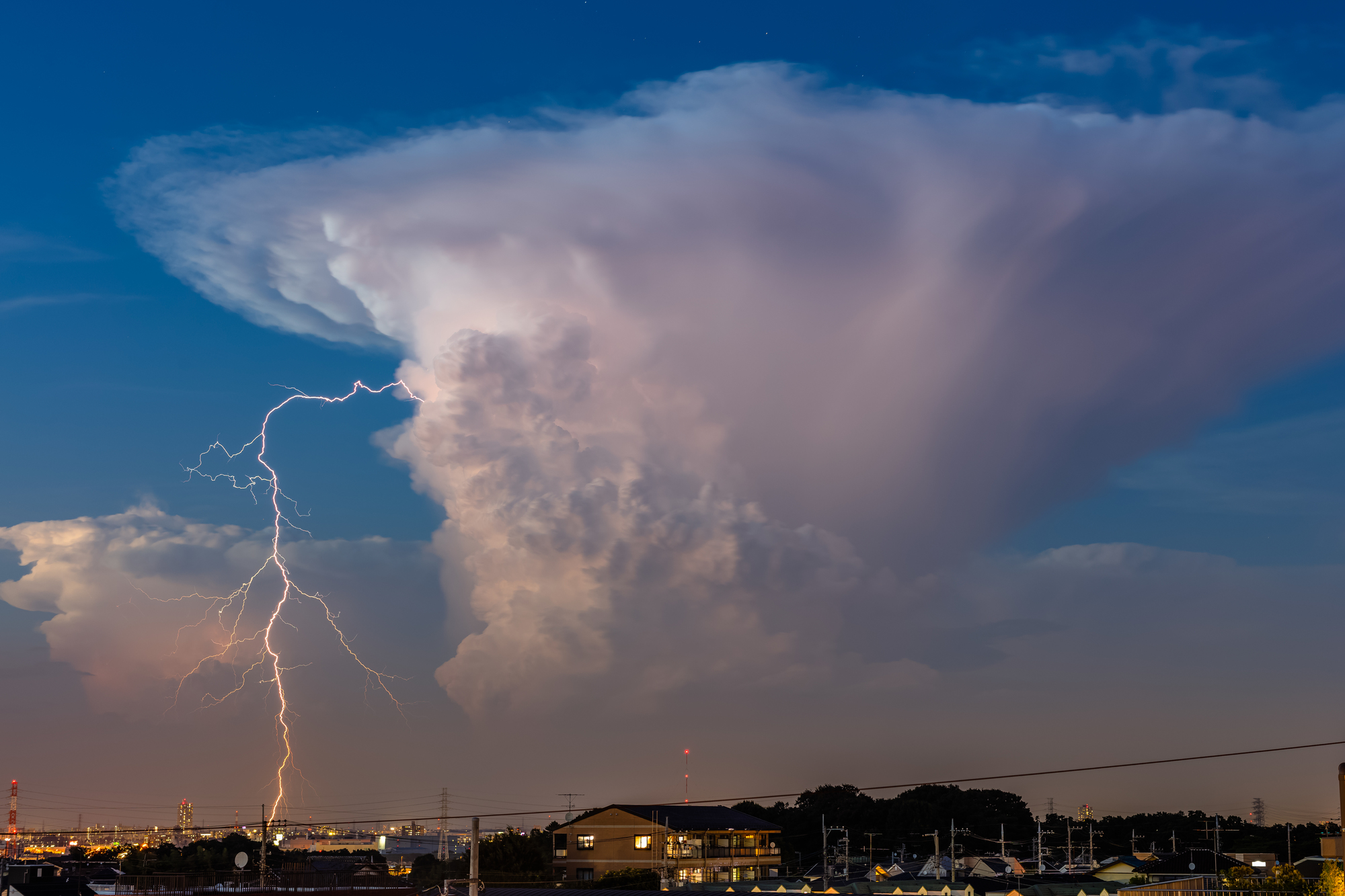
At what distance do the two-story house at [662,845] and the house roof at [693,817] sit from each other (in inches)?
3.3

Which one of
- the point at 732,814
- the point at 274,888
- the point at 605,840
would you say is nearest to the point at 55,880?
the point at 274,888

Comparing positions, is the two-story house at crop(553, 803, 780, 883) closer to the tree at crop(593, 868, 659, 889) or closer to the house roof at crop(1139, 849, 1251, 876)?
the tree at crop(593, 868, 659, 889)

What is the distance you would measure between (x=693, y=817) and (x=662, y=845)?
250 inches

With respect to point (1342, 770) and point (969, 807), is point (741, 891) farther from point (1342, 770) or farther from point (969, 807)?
point (969, 807)

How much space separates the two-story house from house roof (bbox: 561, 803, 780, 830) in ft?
0.27

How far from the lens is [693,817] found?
299ft

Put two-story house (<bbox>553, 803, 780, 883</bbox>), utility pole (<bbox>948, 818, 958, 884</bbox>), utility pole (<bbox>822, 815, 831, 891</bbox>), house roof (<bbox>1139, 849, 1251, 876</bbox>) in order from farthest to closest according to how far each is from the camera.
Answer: two-story house (<bbox>553, 803, 780, 883</bbox>) → house roof (<bbox>1139, 849, 1251, 876</bbox>) → utility pole (<bbox>948, 818, 958, 884</bbox>) → utility pole (<bbox>822, 815, 831, 891</bbox>)

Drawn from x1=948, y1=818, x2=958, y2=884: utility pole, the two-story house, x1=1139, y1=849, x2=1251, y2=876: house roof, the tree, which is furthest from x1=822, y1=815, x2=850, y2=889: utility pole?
x1=1139, y1=849, x2=1251, y2=876: house roof

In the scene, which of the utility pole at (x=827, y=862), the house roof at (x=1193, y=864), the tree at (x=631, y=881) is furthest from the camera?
the house roof at (x=1193, y=864)

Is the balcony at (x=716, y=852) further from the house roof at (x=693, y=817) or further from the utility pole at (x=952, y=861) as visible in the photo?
the utility pole at (x=952, y=861)

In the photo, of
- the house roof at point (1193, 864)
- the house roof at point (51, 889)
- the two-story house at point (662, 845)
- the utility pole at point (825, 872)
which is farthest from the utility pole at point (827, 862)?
the house roof at point (51, 889)

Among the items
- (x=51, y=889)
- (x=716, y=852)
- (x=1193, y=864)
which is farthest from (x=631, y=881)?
(x=1193, y=864)

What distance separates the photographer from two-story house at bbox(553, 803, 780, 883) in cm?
8538

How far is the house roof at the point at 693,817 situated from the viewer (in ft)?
288
